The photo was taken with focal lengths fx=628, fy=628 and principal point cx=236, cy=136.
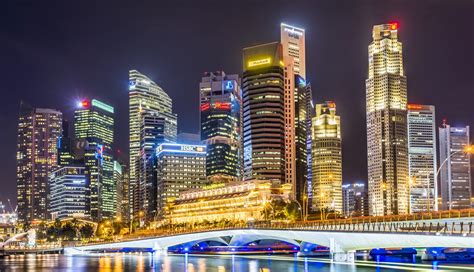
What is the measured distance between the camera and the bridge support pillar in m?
94.0

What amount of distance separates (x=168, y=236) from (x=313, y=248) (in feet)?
108

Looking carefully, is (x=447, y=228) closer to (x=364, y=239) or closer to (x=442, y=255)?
(x=364, y=239)

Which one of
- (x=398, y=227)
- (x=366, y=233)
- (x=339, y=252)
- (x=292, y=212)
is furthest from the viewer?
(x=292, y=212)

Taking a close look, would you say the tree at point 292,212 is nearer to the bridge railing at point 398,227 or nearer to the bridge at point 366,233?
the bridge at point 366,233

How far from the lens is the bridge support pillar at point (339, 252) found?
308 ft

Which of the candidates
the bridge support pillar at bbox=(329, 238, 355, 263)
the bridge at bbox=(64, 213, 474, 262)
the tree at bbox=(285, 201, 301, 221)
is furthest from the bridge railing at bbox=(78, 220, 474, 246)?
the tree at bbox=(285, 201, 301, 221)

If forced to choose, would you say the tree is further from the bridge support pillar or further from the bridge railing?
the bridge support pillar

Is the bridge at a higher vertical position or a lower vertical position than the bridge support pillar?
higher

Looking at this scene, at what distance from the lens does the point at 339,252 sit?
9550cm

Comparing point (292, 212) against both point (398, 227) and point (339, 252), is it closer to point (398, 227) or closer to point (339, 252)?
point (339, 252)

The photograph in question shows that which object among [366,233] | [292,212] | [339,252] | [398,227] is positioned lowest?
[339,252]

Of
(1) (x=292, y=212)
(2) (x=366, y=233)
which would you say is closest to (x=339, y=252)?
(2) (x=366, y=233)

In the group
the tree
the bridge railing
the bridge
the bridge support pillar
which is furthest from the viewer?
the tree

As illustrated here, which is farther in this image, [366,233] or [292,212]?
[292,212]
